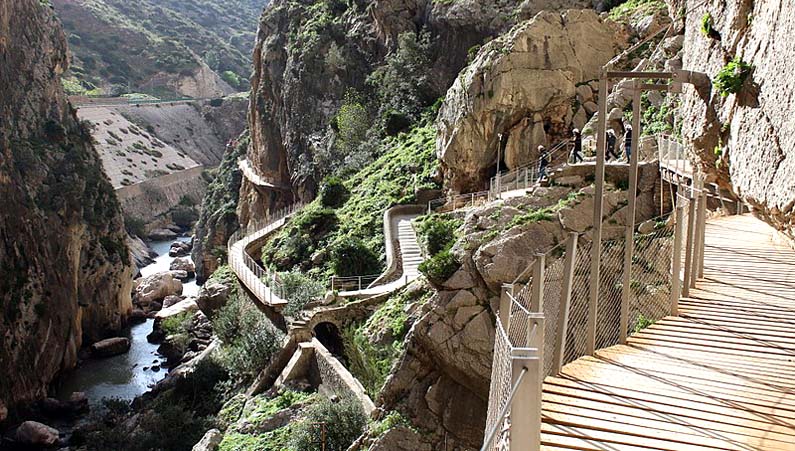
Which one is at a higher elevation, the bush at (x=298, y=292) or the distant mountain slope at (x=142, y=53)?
the distant mountain slope at (x=142, y=53)

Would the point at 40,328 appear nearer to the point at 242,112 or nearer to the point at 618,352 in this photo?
the point at 618,352

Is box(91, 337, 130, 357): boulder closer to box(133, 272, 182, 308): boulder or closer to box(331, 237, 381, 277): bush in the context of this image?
box(133, 272, 182, 308): boulder

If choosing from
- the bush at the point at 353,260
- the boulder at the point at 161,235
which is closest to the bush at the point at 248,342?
the bush at the point at 353,260

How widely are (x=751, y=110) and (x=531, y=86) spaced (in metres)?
16.6

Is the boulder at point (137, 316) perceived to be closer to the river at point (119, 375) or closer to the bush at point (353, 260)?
the river at point (119, 375)

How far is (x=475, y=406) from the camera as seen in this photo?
17125 millimetres

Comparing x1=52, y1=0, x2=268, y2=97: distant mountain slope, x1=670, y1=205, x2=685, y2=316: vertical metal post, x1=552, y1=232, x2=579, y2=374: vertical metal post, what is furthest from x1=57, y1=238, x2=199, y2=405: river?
x1=52, y1=0, x2=268, y2=97: distant mountain slope

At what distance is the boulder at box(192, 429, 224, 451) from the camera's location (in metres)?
20.5

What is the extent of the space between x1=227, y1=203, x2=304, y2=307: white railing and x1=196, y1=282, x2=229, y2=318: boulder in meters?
1.17

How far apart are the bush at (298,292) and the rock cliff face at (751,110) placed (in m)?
15.4

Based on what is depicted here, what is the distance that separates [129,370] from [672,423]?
36453mm

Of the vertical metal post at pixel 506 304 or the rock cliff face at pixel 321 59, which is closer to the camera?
the vertical metal post at pixel 506 304

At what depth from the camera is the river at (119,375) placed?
114ft

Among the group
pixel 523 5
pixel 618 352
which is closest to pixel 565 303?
pixel 618 352
